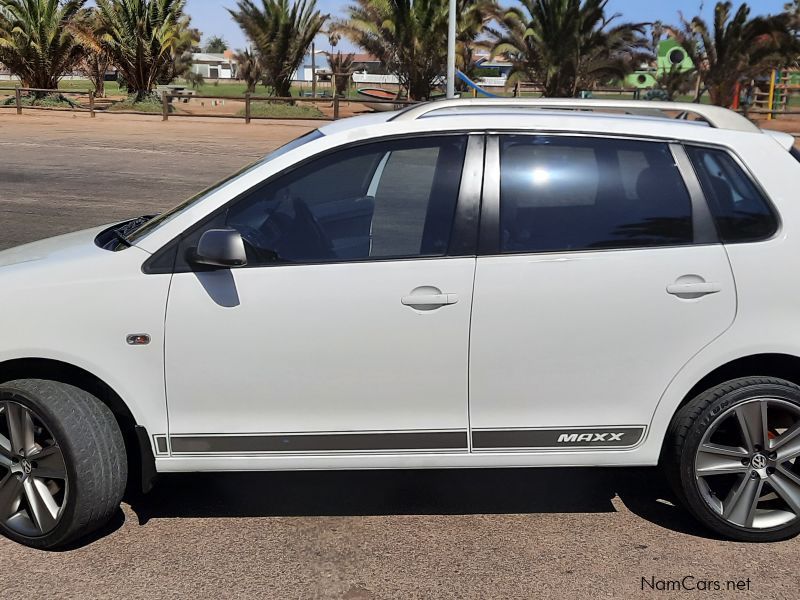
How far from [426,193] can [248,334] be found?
92cm

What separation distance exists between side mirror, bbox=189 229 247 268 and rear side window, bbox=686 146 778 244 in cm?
186

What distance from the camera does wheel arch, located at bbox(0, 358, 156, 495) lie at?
357 cm

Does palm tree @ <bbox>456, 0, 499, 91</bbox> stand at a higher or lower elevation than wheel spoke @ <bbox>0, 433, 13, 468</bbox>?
higher

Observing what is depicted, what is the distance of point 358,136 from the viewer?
3.65m

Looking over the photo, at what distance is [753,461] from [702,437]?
25 cm

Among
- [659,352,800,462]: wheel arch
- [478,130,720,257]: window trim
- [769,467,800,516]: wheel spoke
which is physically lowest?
[769,467,800,516]: wheel spoke

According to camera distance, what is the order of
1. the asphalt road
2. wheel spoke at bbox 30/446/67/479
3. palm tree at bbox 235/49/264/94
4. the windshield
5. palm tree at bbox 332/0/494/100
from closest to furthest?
the asphalt road, wheel spoke at bbox 30/446/67/479, the windshield, palm tree at bbox 332/0/494/100, palm tree at bbox 235/49/264/94

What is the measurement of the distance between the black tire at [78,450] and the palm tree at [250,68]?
38915mm

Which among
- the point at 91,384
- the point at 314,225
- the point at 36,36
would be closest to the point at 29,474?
the point at 91,384

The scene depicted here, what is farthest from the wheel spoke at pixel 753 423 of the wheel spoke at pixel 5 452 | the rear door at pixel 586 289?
the wheel spoke at pixel 5 452

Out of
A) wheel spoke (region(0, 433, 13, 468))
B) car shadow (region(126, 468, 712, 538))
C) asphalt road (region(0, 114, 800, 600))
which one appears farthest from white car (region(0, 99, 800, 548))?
car shadow (region(126, 468, 712, 538))

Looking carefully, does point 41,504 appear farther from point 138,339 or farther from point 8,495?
point 138,339

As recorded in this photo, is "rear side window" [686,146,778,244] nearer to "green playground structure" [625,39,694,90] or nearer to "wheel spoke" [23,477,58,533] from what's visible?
"wheel spoke" [23,477,58,533]

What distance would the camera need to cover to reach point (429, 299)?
346cm
